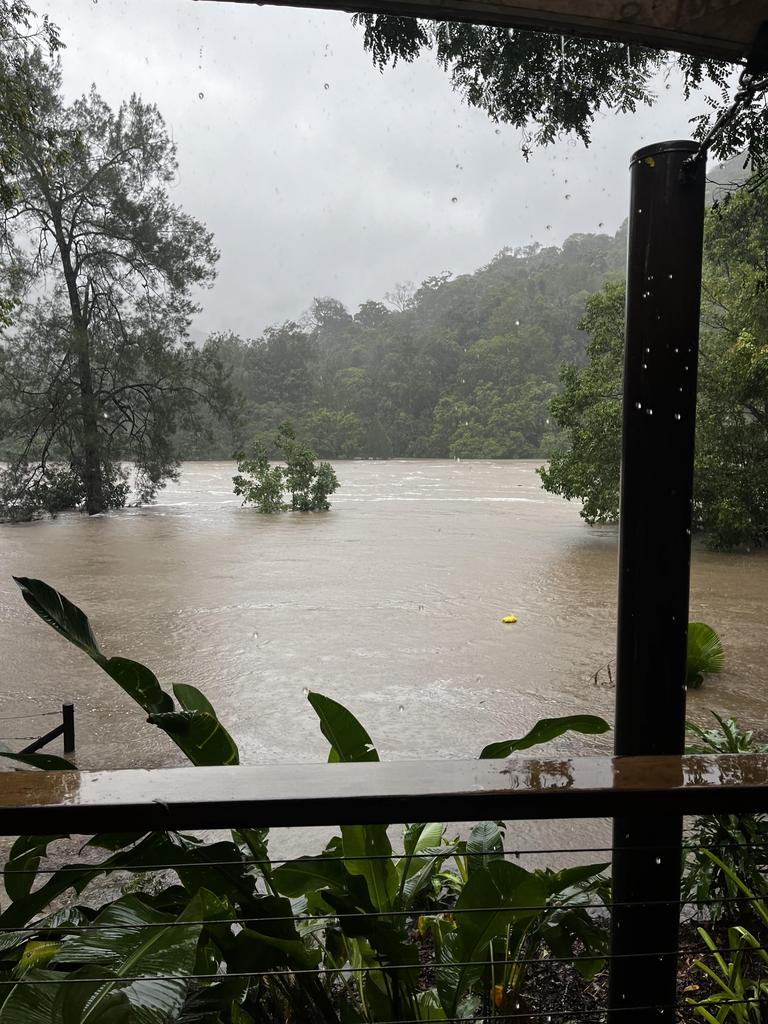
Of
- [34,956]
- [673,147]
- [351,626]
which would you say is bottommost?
[351,626]

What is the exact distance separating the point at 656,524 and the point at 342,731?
47 cm

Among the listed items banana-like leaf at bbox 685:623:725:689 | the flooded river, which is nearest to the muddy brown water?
the flooded river

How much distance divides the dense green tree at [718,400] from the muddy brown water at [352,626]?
0.62m

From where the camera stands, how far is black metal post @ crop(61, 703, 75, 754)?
281 centimetres

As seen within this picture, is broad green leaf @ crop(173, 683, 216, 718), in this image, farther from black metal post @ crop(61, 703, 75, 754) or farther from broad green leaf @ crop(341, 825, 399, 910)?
black metal post @ crop(61, 703, 75, 754)

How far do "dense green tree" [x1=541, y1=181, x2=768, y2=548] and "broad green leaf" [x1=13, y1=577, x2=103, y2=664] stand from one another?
7406 mm

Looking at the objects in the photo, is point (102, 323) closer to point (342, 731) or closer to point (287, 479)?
point (287, 479)

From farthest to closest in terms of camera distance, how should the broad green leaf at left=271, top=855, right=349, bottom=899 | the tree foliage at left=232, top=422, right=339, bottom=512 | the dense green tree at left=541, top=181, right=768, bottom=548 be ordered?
the tree foliage at left=232, top=422, right=339, bottom=512, the dense green tree at left=541, top=181, right=768, bottom=548, the broad green leaf at left=271, top=855, right=349, bottom=899

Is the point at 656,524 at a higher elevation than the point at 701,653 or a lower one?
higher

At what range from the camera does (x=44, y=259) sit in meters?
12.9

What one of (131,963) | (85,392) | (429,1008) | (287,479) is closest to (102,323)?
(85,392)

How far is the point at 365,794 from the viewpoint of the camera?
22.2 inches

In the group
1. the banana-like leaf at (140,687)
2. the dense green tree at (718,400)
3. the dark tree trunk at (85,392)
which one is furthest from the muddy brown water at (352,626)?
the banana-like leaf at (140,687)

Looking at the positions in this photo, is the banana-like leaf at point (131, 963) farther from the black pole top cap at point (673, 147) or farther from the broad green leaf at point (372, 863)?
the black pole top cap at point (673, 147)
